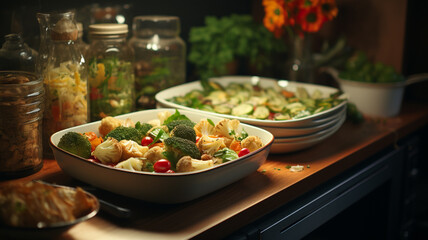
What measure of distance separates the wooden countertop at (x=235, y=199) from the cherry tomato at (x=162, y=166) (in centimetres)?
8

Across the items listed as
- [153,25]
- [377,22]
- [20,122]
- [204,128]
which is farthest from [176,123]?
[377,22]

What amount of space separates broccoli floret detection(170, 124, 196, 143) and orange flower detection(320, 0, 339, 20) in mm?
1007

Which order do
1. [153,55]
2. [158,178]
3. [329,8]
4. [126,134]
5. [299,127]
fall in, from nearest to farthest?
[158,178] < [126,134] < [299,127] < [153,55] < [329,8]

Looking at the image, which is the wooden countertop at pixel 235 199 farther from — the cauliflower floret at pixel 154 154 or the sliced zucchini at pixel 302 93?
the sliced zucchini at pixel 302 93

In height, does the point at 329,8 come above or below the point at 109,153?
above

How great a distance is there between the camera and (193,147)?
1.13 meters

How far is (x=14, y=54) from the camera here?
1.26m

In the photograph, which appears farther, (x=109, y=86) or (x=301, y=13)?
(x=301, y=13)

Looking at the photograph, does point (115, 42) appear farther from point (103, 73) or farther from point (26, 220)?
point (26, 220)

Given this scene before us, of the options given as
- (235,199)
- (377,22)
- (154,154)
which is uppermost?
(377,22)

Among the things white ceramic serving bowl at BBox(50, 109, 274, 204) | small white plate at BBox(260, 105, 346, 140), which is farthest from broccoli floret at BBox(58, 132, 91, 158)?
small white plate at BBox(260, 105, 346, 140)

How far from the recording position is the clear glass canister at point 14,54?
1253 mm

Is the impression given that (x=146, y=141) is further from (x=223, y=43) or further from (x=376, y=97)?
(x=376, y=97)

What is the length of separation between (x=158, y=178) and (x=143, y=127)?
369 millimetres
